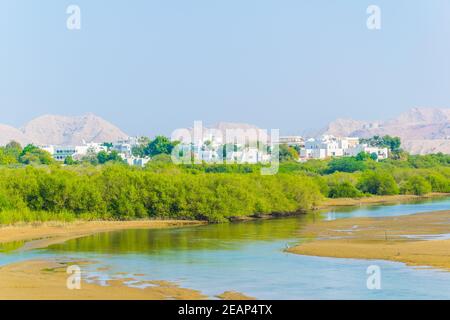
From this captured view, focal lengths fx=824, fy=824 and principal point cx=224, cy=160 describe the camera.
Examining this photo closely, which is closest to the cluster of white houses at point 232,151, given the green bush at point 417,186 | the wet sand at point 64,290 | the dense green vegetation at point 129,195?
the green bush at point 417,186

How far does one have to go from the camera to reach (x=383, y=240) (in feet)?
139

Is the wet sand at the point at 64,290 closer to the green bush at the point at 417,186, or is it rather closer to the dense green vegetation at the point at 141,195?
the dense green vegetation at the point at 141,195

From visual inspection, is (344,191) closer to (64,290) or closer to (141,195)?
(141,195)

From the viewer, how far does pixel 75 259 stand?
36.0m

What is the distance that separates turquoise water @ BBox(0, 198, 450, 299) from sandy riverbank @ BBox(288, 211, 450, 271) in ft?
4.02

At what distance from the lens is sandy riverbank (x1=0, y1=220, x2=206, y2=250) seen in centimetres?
4475

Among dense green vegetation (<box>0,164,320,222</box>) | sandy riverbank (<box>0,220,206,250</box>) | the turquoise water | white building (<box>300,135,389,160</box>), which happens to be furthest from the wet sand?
white building (<box>300,135,389,160</box>)

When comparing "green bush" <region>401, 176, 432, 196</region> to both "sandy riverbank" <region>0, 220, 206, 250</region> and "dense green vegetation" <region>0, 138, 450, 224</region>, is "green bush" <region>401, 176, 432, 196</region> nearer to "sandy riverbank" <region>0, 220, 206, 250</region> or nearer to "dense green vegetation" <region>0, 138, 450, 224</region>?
"dense green vegetation" <region>0, 138, 450, 224</region>

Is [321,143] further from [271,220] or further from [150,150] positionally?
[271,220]

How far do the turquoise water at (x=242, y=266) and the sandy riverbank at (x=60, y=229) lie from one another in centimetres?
154

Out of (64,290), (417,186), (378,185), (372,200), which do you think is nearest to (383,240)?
(64,290)

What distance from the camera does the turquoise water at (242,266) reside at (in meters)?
27.4
